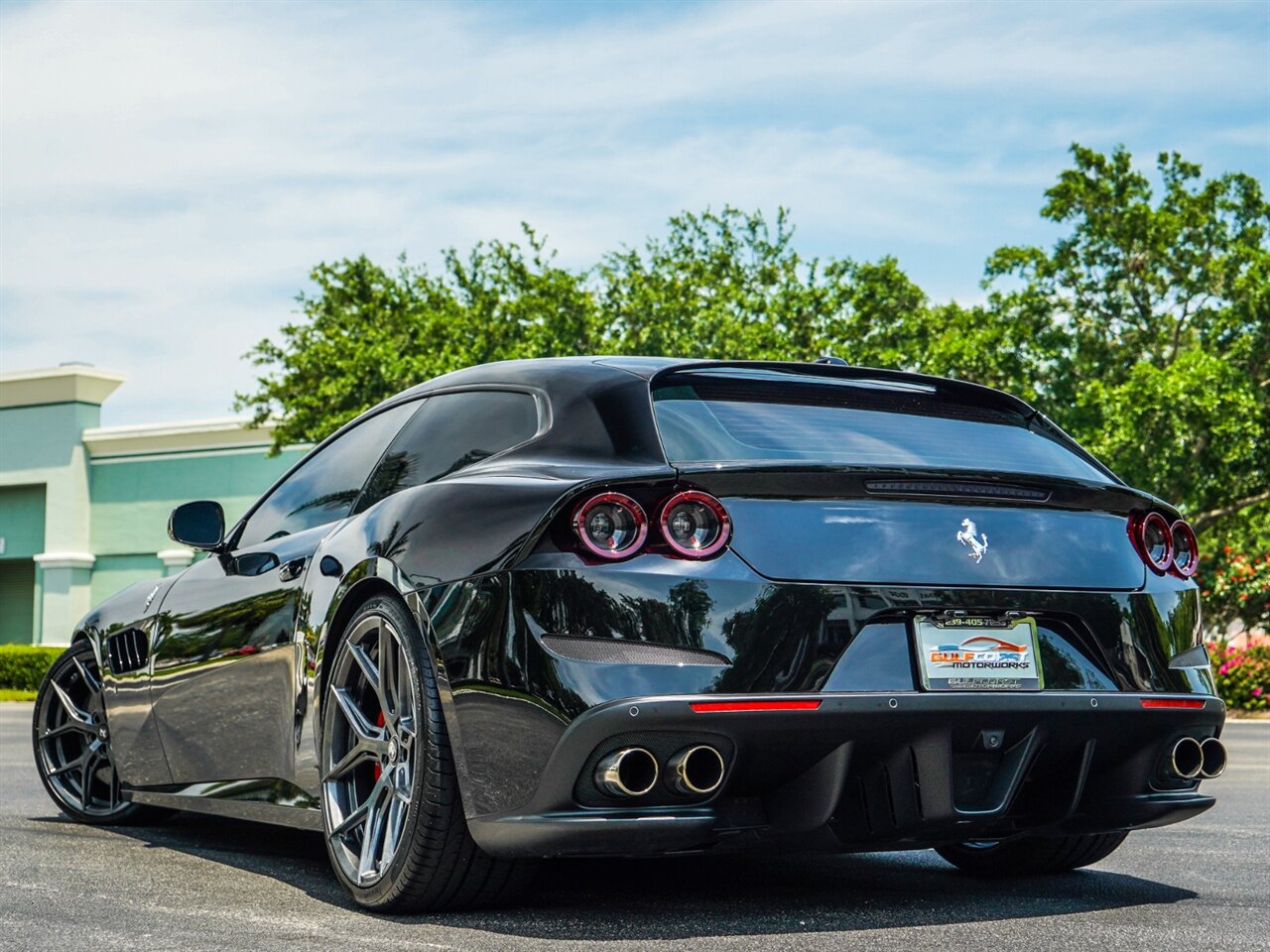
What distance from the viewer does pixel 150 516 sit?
134 ft

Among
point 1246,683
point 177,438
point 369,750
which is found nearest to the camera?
point 369,750

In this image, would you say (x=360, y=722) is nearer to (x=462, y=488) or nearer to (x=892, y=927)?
(x=462, y=488)

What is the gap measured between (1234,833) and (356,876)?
3.80 m

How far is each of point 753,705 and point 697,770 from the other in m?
0.21

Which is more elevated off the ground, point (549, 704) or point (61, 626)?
point (549, 704)

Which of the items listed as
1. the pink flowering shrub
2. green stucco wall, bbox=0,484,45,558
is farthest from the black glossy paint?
green stucco wall, bbox=0,484,45,558

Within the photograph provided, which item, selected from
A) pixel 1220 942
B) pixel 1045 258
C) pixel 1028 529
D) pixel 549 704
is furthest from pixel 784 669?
pixel 1045 258

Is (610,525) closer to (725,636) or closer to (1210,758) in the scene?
(725,636)

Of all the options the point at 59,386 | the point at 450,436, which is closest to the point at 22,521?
the point at 59,386

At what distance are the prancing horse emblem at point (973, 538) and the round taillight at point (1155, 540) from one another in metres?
0.58

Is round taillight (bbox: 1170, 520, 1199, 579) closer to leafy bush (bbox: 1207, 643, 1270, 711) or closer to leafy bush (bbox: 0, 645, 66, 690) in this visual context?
leafy bush (bbox: 1207, 643, 1270, 711)

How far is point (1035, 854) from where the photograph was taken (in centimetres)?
536

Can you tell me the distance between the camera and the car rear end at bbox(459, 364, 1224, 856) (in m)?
4.00

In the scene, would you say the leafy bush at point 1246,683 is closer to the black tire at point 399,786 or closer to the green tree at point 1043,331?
the green tree at point 1043,331
